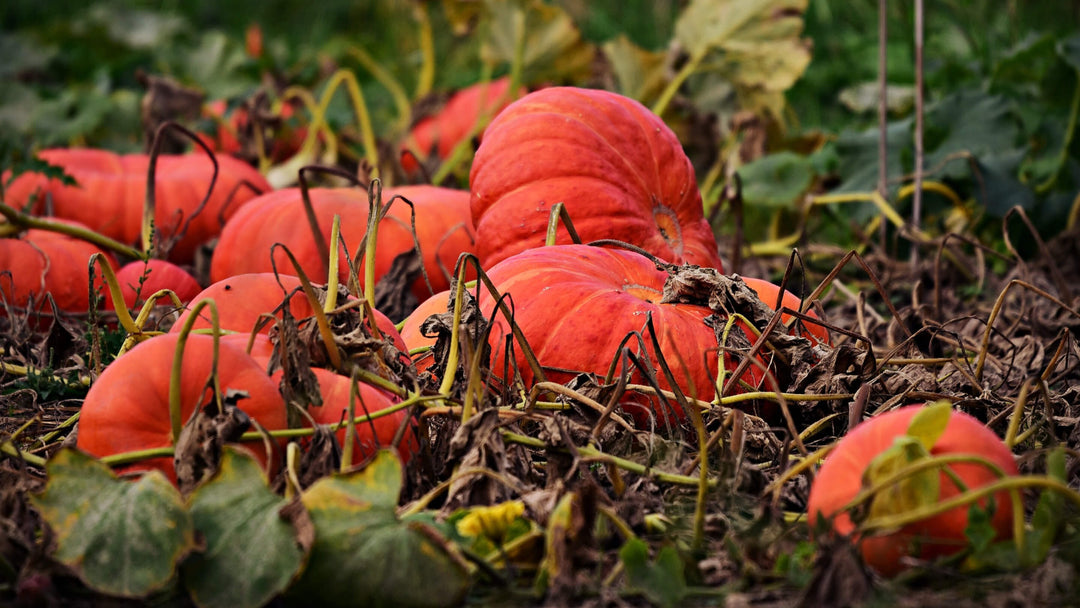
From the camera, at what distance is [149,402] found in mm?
1296

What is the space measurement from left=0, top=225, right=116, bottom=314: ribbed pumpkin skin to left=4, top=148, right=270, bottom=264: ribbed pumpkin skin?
0.49 m

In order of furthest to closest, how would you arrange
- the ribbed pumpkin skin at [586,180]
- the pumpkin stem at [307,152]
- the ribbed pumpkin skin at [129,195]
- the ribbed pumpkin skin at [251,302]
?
the pumpkin stem at [307,152] → the ribbed pumpkin skin at [129,195] → the ribbed pumpkin skin at [586,180] → the ribbed pumpkin skin at [251,302]

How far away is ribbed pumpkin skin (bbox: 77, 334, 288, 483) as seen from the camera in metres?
1.29

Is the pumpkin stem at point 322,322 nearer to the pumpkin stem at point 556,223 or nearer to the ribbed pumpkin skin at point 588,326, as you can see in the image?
the ribbed pumpkin skin at point 588,326

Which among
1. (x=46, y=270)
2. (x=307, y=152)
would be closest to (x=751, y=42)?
(x=307, y=152)

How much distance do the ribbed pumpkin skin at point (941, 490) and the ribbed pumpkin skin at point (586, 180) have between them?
1072 millimetres

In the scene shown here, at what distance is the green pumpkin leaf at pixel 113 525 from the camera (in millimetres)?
1069

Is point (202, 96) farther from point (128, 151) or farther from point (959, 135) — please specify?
point (959, 135)

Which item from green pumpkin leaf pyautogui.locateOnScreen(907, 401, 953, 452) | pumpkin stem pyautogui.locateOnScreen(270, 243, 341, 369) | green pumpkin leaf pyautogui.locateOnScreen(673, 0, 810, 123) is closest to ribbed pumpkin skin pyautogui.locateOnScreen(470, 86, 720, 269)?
pumpkin stem pyautogui.locateOnScreen(270, 243, 341, 369)

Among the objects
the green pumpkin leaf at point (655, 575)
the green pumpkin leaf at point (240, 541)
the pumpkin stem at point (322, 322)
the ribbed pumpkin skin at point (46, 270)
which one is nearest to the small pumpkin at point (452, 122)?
the ribbed pumpkin skin at point (46, 270)

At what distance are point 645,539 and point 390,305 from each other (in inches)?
48.3

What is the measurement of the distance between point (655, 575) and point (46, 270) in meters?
1.71

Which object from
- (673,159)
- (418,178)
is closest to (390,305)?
(673,159)

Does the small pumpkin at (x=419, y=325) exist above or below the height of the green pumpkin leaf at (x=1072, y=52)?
below
